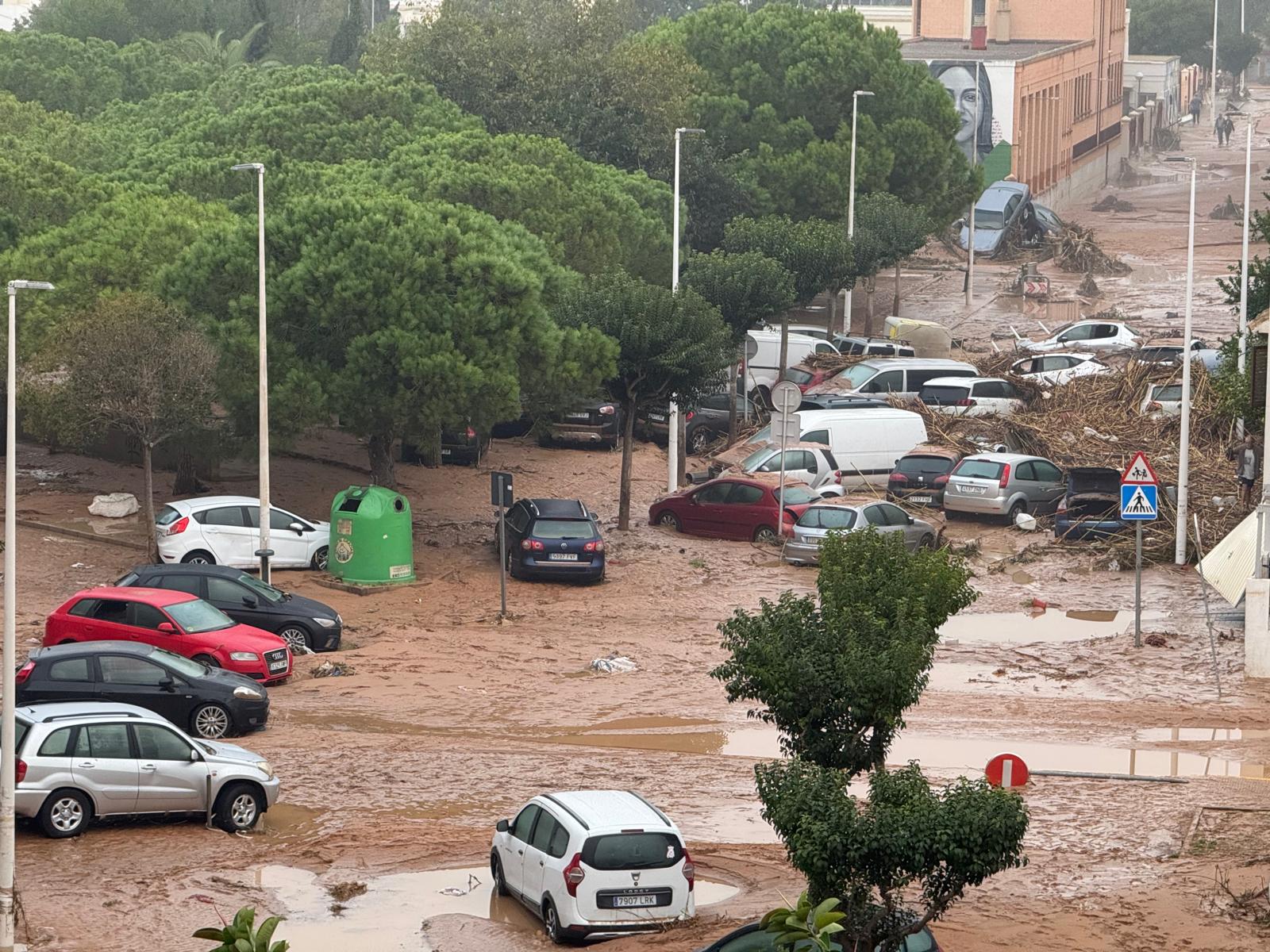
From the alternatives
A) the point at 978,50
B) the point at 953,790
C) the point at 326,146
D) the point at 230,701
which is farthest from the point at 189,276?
the point at 978,50

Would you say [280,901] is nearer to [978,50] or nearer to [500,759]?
[500,759]

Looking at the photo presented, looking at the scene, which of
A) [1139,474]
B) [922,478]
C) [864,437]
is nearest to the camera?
[1139,474]

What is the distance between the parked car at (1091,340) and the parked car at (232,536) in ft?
81.5

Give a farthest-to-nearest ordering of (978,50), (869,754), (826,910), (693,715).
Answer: (978,50)
(693,715)
(869,754)
(826,910)

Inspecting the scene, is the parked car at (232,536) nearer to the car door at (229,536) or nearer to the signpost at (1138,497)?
the car door at (229,536)

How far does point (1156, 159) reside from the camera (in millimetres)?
109500

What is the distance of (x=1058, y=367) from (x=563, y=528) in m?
20.4

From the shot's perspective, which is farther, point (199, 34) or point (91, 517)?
point (199, 34)

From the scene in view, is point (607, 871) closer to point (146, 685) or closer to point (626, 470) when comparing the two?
point (146, 685)

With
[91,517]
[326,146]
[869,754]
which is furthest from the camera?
[326,146]

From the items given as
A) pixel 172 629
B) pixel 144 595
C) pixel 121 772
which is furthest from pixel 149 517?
pixel 121 772

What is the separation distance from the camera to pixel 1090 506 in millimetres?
33562

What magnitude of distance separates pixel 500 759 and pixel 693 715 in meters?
3.24

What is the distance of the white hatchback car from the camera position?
14.4 meters
